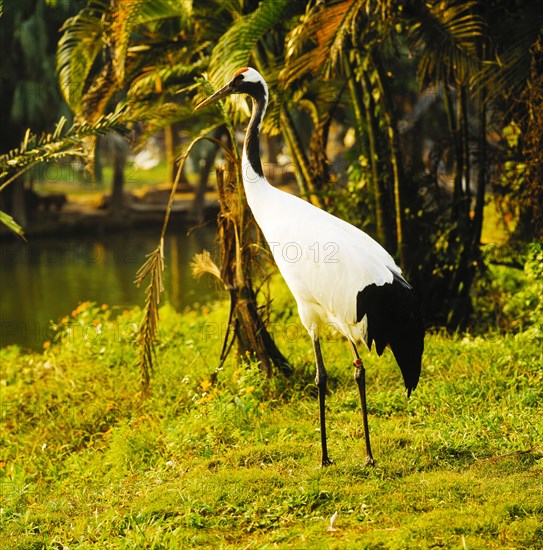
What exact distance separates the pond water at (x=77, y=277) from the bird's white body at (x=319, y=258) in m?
1.99

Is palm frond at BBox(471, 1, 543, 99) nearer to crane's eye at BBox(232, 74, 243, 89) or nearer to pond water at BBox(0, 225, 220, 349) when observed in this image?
crane's eye at BBox(232, 74, 243, 89)

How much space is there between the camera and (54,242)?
71.3 ft

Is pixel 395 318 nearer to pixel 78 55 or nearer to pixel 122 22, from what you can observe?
pixel 122 22

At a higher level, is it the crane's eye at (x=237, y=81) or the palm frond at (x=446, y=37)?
the palm frond at (x=446, y=37)

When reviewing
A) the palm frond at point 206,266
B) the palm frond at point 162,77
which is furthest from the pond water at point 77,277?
the palm frond at point 162,77

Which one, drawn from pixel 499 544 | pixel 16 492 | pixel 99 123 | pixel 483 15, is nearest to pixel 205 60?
pixel 99 123

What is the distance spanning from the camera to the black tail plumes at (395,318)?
4.95 m

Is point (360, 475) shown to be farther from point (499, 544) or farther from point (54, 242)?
point (54, 242)

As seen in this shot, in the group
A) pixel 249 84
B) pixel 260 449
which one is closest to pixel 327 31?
pixel 249 84

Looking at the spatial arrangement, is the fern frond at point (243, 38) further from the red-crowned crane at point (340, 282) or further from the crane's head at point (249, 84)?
the red-crowned crane at point (340, 282)

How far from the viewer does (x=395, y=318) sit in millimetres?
4969

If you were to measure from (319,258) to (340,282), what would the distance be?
19cm

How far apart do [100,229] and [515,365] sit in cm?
1776

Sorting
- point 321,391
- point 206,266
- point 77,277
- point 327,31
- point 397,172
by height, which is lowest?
point 77,277
